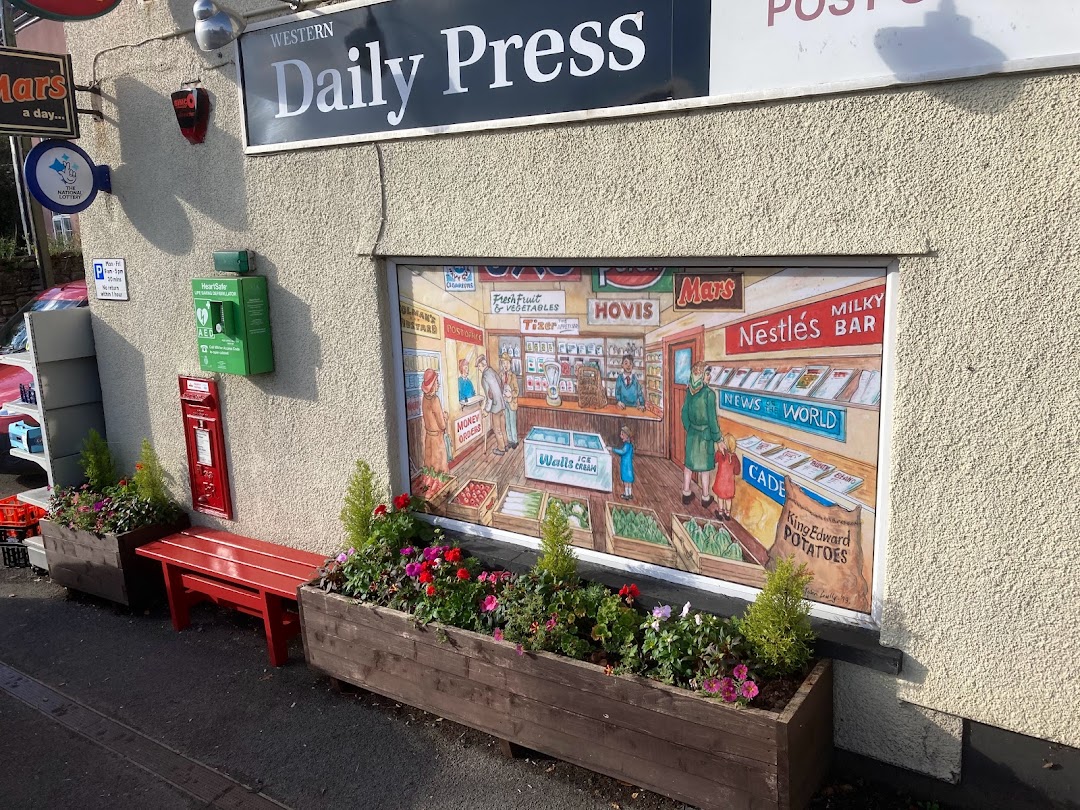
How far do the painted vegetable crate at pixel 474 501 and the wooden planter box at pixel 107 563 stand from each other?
2485 millimetres

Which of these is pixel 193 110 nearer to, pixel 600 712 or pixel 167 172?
pixel 167 172

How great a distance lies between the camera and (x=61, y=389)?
6.55m

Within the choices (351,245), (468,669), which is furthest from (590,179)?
(468,669)

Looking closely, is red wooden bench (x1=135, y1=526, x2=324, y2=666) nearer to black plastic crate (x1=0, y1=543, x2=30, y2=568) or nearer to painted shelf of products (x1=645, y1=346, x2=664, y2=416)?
black plastic crate (x1=0, y1=543, x2=30, y2=568)

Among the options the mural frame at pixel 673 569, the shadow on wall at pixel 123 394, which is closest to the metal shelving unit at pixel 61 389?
the shadow on wall at pixel 123 394

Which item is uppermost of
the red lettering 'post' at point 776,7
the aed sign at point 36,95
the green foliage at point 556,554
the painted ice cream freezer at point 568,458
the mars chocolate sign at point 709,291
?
the aed sign at point 36,95

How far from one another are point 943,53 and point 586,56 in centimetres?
151

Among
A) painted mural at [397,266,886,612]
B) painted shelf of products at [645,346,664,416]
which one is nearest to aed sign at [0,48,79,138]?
painted mural at [397,266,886,612]

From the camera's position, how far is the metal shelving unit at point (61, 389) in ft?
20.8

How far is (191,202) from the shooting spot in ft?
18.6

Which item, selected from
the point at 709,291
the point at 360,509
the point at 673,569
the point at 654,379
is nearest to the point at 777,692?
the point at 673,569

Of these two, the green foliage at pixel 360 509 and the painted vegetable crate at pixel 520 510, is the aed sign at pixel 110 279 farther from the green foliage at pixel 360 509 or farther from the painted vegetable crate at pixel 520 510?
the painted vegetable crate at pixel 520 510

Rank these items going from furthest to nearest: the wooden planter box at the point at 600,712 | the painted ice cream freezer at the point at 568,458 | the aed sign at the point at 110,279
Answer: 1. the aed sign at the point at 110,279
2. the painted ice cream freezer at the point at 568,458
3. the wooden planter box at the point at 600,712

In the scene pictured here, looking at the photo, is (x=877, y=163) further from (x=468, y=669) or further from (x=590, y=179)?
(x=468, y=669)
